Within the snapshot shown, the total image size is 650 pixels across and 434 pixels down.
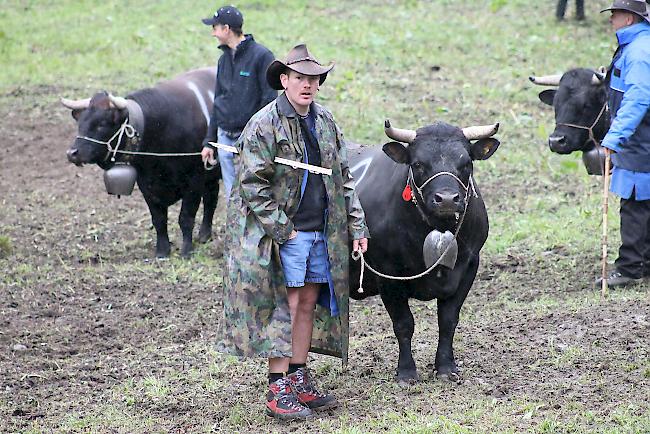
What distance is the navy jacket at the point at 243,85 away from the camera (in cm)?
920

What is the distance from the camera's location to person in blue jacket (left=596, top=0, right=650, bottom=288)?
796 centimetres

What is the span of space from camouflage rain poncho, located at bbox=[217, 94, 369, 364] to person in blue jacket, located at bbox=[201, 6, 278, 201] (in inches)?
135

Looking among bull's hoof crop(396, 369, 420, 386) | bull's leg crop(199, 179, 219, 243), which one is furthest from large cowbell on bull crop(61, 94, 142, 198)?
bull's hoof crop(396, 369, 420, 386)

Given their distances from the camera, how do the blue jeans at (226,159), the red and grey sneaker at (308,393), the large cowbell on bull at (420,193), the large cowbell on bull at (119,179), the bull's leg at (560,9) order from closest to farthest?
1. the red and grey sneaker at (308,393)
2. the large cowbell on bull at (420,193)
3. the blue jeans at (226,159)
4. the large cowbell on bull at (119,179)
5. the bull's leg at (560,9)

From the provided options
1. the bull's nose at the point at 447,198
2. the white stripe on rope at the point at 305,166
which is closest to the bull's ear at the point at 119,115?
the white stripe on rope at the point at 305,166

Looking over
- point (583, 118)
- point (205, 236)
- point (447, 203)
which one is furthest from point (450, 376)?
point (205, 236)

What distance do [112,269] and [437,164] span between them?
4.56 meters

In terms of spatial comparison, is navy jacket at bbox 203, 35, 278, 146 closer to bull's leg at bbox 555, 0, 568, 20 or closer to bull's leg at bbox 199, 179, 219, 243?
bull's leg at bbox 199, 179, 219, 243

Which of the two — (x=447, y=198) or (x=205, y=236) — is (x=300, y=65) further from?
(x=205, y=236)

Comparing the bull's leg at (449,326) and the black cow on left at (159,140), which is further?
the black cow on left at (159,140)

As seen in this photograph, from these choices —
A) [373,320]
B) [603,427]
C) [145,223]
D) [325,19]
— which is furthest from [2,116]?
[603,427]

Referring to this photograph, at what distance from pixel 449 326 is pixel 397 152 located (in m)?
Result: 1.09

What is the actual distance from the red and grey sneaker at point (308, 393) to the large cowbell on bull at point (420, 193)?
94 cm

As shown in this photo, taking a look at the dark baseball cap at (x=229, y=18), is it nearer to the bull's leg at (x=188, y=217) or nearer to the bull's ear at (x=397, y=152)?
the bull's leg at (x=188, y=217)
